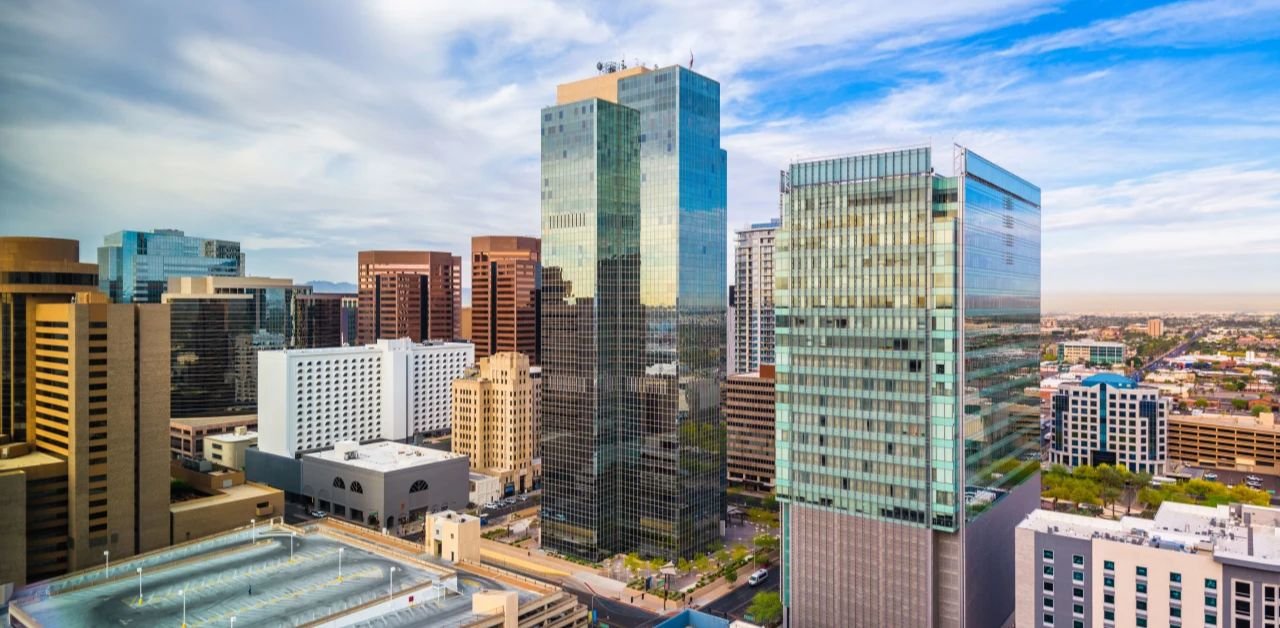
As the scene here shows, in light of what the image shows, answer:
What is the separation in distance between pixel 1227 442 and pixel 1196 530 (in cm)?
4821

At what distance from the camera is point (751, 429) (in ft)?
218

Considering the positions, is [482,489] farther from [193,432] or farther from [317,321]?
[317,321]

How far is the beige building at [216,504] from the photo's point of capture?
146ft

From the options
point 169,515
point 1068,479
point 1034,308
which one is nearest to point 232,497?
point 169,515

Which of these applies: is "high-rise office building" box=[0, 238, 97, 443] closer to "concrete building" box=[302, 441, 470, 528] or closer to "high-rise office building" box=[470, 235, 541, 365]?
"concrete building" box=[302, 441, 470, 528]

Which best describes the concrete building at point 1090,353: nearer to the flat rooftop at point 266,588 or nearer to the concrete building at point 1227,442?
the concrete building at point 1227,442

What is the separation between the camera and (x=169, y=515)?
143ft

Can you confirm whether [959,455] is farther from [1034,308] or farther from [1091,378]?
[1091,378]

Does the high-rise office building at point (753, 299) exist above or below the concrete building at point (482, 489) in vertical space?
above

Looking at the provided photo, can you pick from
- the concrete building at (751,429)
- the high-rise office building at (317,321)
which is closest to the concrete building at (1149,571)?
the concrete building at (751,429)

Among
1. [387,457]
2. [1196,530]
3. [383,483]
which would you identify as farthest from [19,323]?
[1196,530]

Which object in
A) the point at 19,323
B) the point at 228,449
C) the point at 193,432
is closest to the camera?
the point at 19,323

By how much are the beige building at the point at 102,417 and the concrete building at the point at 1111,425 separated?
71.7 metres

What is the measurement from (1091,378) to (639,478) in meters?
48.3
